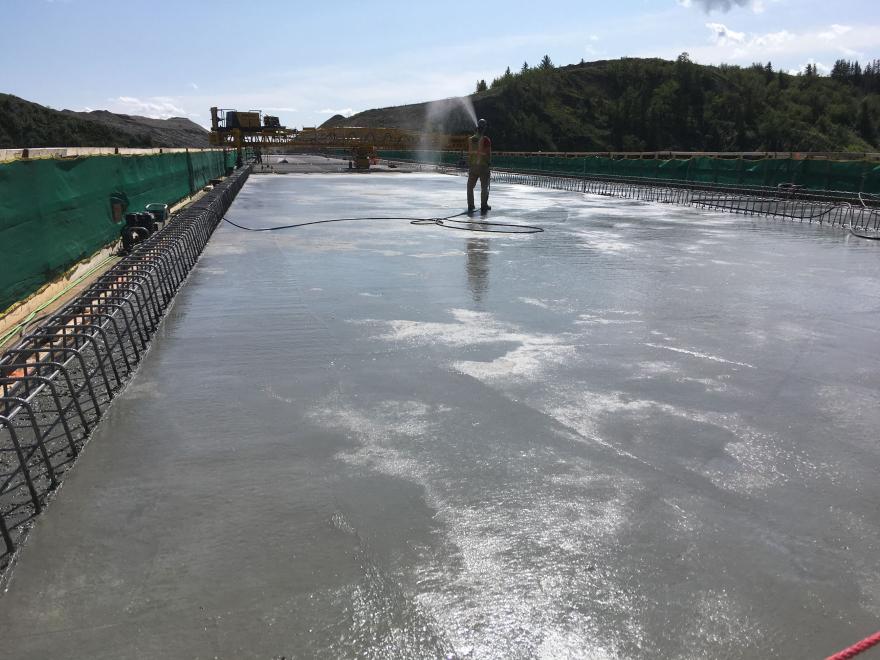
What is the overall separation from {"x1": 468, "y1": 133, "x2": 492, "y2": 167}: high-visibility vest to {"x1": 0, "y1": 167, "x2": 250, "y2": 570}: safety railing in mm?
11320

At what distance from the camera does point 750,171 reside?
104 feet

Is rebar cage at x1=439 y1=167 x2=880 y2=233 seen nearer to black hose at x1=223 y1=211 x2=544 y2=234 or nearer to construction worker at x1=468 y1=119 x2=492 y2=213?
black hose at x1=223 y1=211 x2=544 y2=234

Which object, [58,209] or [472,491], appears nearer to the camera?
[472,491]

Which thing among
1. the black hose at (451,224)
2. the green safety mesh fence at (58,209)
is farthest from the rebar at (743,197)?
the green safety mesh fence at (58,209)

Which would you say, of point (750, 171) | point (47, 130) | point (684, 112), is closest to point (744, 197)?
point (750, 171)

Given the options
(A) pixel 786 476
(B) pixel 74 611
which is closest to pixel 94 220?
(B) pixel 74 611

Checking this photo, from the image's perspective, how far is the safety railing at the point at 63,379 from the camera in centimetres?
407

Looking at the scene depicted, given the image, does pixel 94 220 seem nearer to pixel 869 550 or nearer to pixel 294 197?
pixel 869 550

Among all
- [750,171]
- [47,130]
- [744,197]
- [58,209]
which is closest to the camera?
[58,209]

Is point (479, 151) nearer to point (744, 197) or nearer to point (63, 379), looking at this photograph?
point (744, 197)

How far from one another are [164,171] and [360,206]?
7.33 m

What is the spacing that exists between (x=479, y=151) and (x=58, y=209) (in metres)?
13.0

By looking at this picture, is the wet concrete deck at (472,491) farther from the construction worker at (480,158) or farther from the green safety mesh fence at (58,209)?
the construction worker at (480,158)

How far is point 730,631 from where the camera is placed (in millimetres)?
3080
